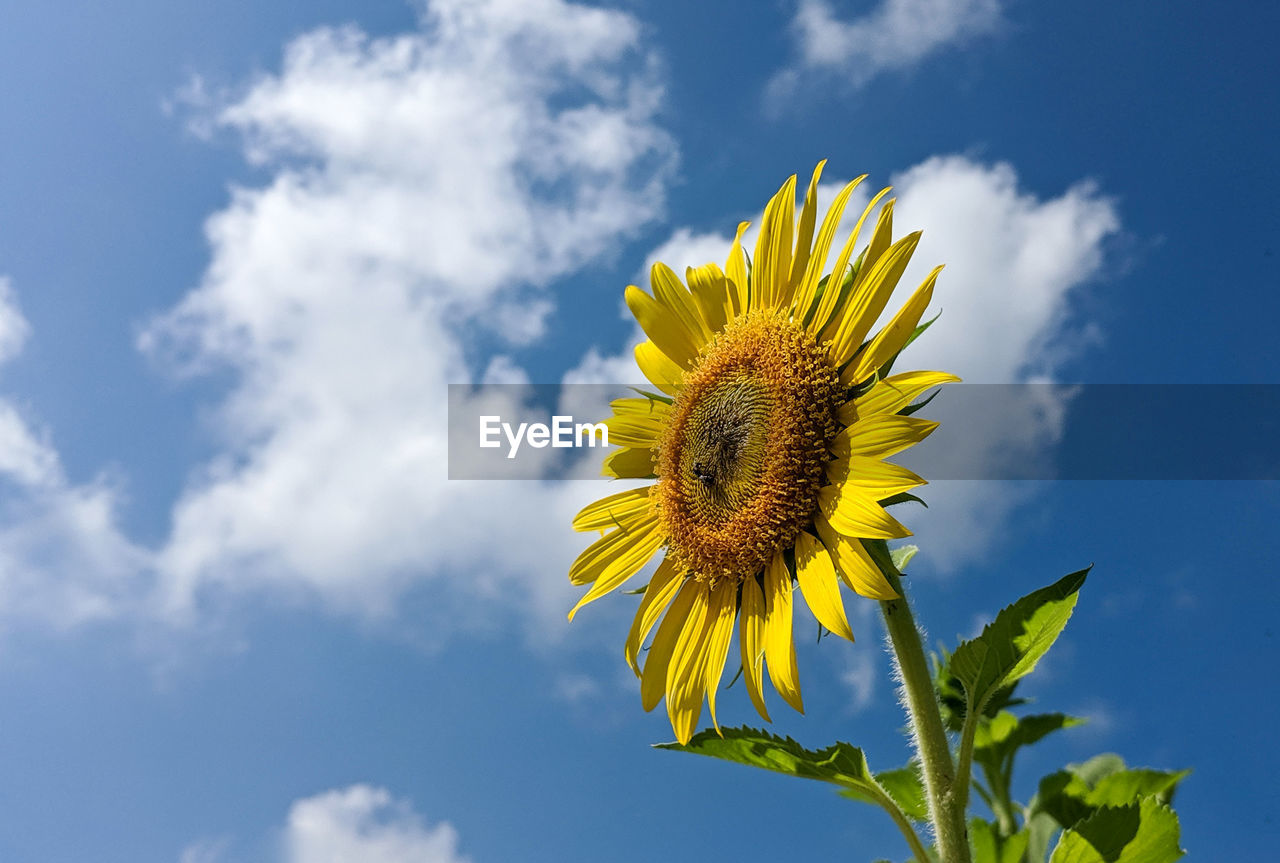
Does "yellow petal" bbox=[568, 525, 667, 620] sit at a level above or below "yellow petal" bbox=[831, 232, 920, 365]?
below

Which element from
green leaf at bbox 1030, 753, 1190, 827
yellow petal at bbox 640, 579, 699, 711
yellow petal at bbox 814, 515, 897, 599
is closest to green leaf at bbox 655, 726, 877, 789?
yellow petal at bbox 640, 579, 699, 711

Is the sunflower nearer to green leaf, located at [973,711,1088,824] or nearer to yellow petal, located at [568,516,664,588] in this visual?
yellow petal, located at [568,516,664,588]

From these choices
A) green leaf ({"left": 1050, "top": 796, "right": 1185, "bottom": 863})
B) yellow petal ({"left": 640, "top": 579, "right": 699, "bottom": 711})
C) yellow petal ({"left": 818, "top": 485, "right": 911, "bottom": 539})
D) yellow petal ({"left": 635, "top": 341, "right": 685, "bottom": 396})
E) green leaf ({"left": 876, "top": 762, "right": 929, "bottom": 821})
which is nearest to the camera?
yellow petal ({"left": 818, "top": 485, "right": 911, "bottom": 539})

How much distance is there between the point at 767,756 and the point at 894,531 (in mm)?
889

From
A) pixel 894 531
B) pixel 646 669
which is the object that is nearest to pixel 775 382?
pixel 894 531

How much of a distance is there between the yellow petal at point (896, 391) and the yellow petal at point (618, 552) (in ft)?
3.73

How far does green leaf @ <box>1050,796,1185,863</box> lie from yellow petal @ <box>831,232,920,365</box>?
5.52ft

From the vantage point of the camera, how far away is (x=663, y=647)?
3590mm

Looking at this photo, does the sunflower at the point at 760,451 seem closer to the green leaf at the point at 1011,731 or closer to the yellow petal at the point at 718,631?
the yellow petal at the point at 718,631

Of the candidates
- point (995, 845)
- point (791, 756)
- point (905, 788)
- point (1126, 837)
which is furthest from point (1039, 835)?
point (791, 756)

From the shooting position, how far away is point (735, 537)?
3.46 metres

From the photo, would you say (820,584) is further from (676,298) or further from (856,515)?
(676,298)

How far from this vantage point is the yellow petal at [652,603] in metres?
3.60

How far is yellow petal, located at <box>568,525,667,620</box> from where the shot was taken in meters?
3.86
